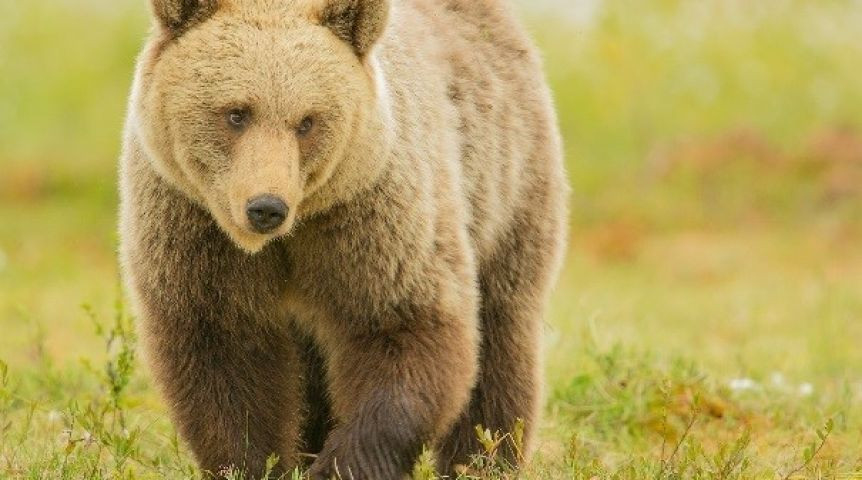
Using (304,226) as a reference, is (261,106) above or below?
above

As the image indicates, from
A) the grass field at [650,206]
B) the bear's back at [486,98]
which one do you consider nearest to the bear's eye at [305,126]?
the bear's back at [486,98]

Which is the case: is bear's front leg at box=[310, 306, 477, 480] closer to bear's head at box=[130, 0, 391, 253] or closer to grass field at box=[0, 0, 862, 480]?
bear's head at box=[130, 0, 391, 253]

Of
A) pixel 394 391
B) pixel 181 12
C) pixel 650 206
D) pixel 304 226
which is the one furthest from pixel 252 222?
pixel 650 206

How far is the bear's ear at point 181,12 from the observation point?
15.0 ft

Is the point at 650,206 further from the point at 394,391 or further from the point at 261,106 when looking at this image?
the point at 261,106

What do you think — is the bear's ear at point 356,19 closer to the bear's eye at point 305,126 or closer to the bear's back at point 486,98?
the bear's eye at point 305,126

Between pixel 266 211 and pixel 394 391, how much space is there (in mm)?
912

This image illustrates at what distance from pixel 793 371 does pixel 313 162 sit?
4477 mm

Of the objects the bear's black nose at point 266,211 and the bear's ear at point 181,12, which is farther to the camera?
the bear's ear at point 181,12

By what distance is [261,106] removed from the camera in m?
4.44

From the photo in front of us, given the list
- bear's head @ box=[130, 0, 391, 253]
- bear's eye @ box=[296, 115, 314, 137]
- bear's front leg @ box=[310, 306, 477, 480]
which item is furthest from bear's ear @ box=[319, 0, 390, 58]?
bear's front leg @ box=[310, 306, 477, 480]

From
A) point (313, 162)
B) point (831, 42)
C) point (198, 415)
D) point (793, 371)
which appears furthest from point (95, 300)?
point (831, 42)

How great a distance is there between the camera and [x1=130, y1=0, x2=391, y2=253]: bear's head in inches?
174

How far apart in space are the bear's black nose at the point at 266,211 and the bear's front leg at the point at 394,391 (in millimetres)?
786
